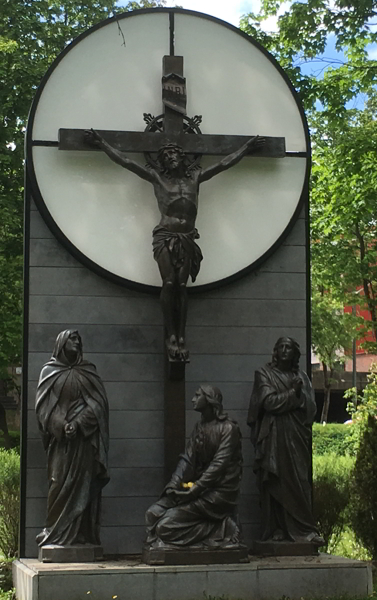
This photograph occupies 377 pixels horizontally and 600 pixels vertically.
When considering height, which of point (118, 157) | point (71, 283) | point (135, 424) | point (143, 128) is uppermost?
point (143, 128)

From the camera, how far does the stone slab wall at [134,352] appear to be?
8938 mm

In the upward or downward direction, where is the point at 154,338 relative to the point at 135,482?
upward

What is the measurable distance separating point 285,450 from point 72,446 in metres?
1.92

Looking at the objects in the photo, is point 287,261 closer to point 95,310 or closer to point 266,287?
point 266,287

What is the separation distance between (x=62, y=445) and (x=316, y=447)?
16.6m

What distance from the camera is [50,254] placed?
9.25 meters

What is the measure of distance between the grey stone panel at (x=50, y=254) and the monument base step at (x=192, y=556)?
2.87m

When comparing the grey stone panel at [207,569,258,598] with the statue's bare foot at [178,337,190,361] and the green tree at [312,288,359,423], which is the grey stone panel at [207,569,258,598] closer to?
the statue's bare foot at [178,337,190,361]

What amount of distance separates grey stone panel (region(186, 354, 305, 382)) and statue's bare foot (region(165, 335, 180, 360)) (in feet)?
1.80

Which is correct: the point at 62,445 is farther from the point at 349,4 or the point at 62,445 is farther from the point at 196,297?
the point at 349,4

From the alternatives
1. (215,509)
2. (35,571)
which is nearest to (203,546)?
(215,509)

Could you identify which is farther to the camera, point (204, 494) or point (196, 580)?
point (204, 494)

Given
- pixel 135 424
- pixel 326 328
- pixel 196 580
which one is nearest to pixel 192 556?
pixel 196 580

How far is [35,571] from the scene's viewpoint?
762cm
